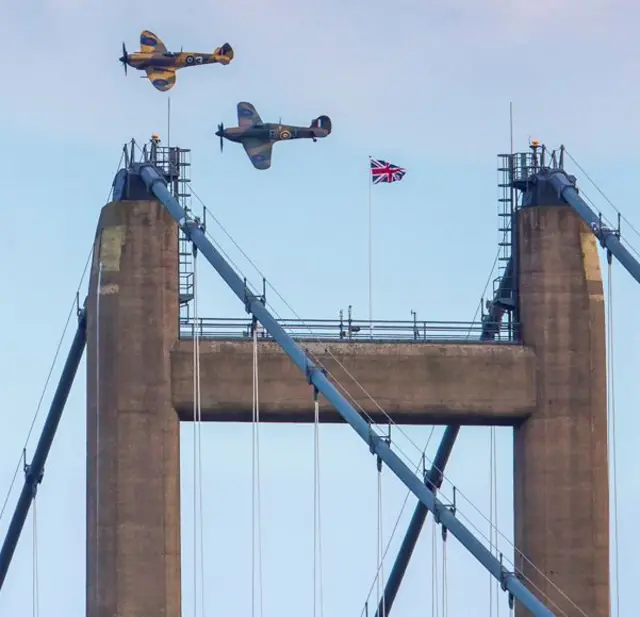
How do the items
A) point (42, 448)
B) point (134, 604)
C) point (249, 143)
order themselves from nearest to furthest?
point (134, 604) < point (42, 448) < point (249, 143)

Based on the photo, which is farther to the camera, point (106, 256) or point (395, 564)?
point (395, 564)

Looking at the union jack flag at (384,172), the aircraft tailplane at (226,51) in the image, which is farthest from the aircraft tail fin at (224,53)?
the union jack flag at (384,172)

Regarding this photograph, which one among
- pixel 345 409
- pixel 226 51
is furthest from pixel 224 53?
pixel 345 409

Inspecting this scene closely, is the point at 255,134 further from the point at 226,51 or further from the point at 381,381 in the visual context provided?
the point at 381,381

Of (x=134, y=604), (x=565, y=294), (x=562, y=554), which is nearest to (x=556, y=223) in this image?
(x=565, y=294)

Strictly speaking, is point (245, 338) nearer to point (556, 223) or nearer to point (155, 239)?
point (155, 239)

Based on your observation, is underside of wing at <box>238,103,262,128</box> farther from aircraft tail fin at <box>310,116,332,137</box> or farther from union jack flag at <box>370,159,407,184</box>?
union jack flag at <box>370,159,407,184</box>
